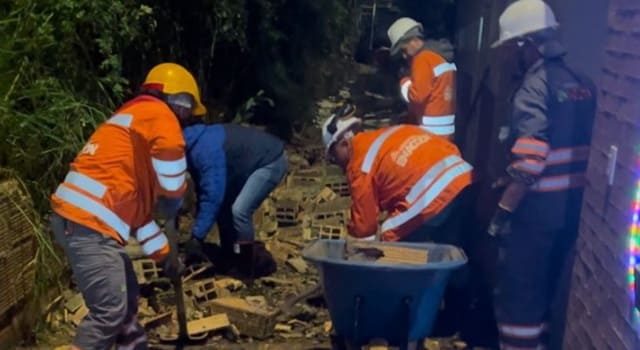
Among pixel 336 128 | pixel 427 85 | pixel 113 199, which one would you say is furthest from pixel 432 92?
pixel 113 199

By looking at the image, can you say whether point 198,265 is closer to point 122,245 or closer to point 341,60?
point 122,245

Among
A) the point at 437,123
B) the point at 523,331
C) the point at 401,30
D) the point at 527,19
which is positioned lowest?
the point at 523,331

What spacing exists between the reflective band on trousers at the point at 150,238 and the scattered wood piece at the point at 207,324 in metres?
1.11

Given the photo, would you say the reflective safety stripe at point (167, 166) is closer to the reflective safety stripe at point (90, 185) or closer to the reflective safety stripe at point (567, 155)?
the reflective safety stripe at point (90, 185)

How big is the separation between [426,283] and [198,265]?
3.29m

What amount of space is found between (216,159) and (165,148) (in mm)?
1830

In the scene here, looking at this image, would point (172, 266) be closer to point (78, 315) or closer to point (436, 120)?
point (78, 315)

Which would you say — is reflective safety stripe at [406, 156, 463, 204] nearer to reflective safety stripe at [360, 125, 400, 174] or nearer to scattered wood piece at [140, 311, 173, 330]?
reflective safety stripe at [360, 125, 400, 174]

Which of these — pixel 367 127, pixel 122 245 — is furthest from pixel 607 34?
pixel 367 127

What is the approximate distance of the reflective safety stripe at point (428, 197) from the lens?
5.94 m

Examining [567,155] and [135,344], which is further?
[135,344]

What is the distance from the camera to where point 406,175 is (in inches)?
233

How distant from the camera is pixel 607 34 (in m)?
4.69

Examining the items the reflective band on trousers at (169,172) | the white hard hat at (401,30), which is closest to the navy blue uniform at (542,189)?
the reflective band on trousers at (169,172)
